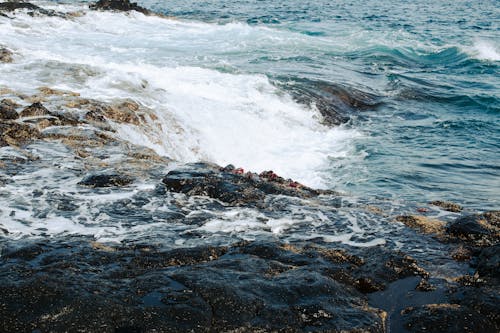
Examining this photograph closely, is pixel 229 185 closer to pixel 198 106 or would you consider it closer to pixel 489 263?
pixel 489 263

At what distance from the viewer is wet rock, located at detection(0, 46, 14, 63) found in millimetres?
13680

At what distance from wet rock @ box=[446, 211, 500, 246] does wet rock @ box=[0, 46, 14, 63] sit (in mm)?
12927

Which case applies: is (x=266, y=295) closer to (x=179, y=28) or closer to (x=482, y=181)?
(x=482, y=181)

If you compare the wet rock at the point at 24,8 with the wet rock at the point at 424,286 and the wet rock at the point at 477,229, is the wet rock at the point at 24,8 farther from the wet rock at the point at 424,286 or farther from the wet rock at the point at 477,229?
the wet rock at the point at 424,286

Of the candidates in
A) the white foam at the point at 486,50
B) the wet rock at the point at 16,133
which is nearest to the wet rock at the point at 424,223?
the wet rock at the point at 16,133

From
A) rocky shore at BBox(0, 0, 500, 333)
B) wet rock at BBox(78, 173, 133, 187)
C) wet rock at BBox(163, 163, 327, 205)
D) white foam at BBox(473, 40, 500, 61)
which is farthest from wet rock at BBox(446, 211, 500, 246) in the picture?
white foam at BBox(473, 40, 500, 61)

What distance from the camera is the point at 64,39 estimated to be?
21.5m

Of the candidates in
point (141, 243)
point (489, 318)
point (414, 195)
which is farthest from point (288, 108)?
point (489, 318)

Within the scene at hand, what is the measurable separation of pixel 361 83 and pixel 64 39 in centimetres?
1344

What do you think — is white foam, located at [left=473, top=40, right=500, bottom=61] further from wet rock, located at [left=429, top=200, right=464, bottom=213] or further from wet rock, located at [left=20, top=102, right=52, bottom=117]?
wet rock, located at [left=20, top=102, right=52, bottom=117]

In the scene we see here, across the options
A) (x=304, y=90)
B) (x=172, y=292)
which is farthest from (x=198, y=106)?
(x=172, y=292)

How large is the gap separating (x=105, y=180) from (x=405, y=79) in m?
15.2

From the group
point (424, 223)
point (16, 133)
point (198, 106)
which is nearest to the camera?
point (424, 223)

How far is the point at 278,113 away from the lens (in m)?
14.1
